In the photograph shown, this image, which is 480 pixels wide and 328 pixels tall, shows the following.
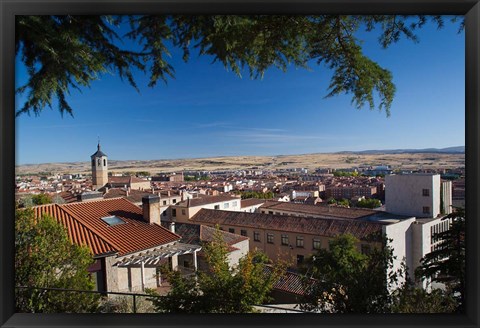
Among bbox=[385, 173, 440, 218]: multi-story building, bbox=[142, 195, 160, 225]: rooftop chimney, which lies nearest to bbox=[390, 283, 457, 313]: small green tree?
bbox=[385, 173, 440, 218]: multi-story building

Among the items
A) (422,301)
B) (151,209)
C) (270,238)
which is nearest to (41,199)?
(151,209)

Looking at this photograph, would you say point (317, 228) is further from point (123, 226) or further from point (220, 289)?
point (123, 226)

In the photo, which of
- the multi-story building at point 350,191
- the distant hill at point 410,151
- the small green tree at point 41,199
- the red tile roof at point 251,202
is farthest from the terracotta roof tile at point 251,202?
the small green tree at point 41,199

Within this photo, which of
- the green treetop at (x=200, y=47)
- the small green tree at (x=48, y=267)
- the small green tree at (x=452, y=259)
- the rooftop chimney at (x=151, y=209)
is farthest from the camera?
the rooftop chimney at (x=151, y=209)

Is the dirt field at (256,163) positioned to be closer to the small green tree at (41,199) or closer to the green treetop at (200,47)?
the small green tree at (41,199)

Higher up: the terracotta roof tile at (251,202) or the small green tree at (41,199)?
the small green tree at (41,199)

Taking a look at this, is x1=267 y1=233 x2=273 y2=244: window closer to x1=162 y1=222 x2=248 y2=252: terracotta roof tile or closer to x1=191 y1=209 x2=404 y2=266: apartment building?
x1=191 y1=209 x2=404 y2=266: apartment building

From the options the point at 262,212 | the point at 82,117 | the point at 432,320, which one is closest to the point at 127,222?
the point at 82,117

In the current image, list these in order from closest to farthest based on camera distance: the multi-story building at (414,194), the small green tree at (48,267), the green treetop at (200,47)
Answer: the green treetop at (200,47) → the small green tree at (48,267) → the multi-story building at (414,194)
